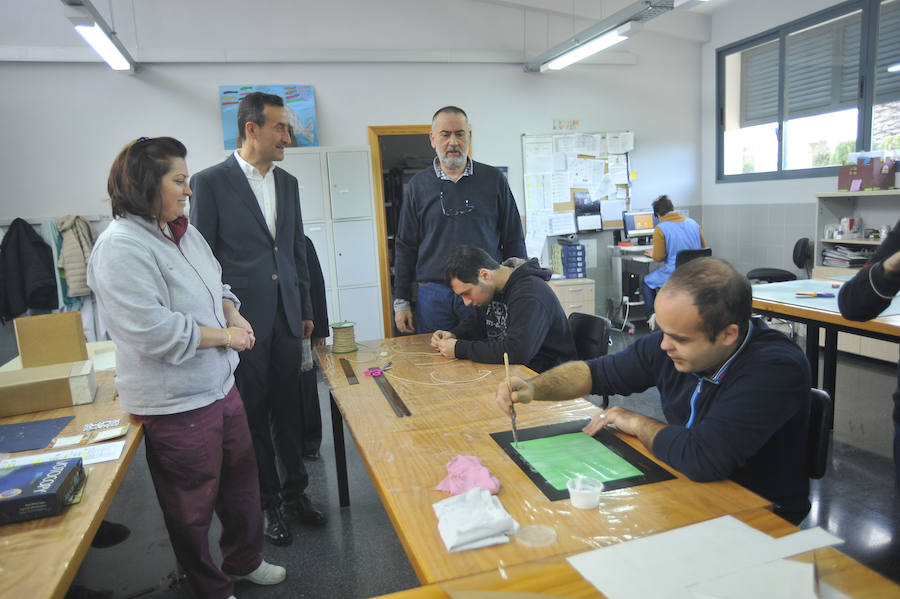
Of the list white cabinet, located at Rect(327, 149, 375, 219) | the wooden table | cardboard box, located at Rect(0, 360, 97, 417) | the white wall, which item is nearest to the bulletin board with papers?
the white wall

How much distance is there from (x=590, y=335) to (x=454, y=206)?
0.94 metres

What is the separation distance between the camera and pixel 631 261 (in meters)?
6.16

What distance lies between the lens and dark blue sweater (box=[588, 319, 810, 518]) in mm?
1220

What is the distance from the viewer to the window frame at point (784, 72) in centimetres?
489

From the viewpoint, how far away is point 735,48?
6.29 m

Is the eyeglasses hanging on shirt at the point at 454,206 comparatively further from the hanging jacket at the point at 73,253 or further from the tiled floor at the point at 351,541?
the hanging jacket at the point at 73,253

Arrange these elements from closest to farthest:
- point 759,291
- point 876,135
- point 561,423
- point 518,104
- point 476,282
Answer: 1. point 561,423
2. point 476,282
3. point 759,291
4. point 876,135
5. point 518,104

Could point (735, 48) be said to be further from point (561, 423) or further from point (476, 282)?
point (561, 423)

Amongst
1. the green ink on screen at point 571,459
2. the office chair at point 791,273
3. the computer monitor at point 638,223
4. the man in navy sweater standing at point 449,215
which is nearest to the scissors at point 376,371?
the man in navy sweater standing at point 449,215

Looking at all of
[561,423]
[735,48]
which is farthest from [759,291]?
[735,48]

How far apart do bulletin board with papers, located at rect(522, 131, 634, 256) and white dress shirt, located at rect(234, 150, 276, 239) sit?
415cm

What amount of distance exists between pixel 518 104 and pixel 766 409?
5.39 meters

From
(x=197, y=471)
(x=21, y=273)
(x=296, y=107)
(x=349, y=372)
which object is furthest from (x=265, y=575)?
(x=296, y=107)

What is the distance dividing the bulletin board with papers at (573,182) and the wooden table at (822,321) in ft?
9.64
